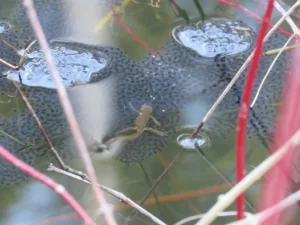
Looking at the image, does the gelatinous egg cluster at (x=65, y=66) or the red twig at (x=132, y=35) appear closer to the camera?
the gelatinous egg cluster at (x=65, y=66)

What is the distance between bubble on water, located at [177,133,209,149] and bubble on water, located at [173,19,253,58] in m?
0.29

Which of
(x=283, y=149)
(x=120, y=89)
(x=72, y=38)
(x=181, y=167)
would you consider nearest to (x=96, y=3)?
(x=72, y=38)

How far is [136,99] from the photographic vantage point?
3.60ft

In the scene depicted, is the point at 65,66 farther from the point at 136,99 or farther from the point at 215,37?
the point at 215,37

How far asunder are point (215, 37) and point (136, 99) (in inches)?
12.0

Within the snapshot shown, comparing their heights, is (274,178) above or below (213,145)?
above

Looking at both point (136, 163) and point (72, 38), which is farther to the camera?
point (72, 38)

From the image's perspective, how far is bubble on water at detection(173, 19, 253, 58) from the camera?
47.8 inches

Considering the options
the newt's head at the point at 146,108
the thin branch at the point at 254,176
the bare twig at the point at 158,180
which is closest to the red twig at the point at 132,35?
the newt's head at the point at 146,108

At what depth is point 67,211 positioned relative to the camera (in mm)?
861

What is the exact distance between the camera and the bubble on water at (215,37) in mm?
1214

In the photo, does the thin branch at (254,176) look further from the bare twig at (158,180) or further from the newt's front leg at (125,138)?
the newt's front leg at (125,138)

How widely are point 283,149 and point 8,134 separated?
78 centimetres

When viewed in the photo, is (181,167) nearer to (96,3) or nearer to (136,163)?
(136,163)
